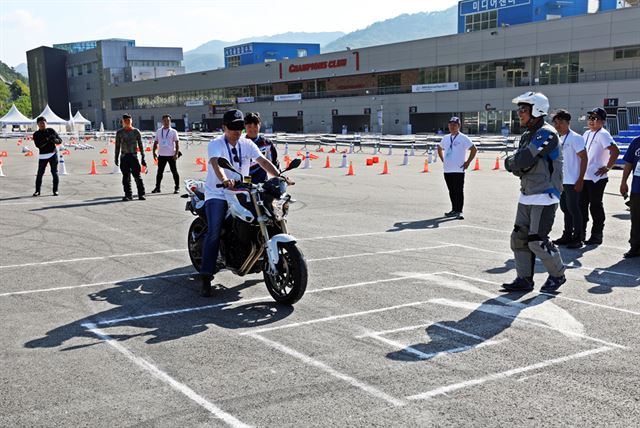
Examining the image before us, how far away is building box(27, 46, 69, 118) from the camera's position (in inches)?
5768

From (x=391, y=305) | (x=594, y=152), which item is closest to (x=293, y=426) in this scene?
(x=391, y=305)

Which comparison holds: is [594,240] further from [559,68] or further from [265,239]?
[559,68]

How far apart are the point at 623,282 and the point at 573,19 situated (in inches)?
2110

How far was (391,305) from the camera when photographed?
6633 mm

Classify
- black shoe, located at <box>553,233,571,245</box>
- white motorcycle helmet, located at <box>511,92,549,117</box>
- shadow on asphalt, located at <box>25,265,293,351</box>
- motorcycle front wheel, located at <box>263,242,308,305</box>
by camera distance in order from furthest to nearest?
black shoe, located at <box>553,233,571,245</box> < white motorcycle helmet, located at <box>511,92,549,117</box> < motorcycle front wheel, located at <box>263,242,308,305</box> < shadow on asphalt, located at <box>25,265,293,351</box>

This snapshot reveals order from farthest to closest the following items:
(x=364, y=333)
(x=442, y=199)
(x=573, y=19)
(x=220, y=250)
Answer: (x=573, y=19) → (x=442, y=199) → (x=220, y=250) → (x=364, y=333)

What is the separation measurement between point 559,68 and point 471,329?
57.0 meters

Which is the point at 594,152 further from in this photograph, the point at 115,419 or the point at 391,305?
the point at 115,419

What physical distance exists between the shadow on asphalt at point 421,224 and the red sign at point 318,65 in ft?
224

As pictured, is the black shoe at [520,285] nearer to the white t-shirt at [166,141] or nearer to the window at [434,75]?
the white t-shirt at [166,141]

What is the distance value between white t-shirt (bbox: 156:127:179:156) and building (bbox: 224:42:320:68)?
89152 millimetres

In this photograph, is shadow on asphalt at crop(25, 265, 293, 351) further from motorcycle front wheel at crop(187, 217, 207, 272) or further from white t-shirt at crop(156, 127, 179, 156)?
white t-shirt at crop(156, 127, 179, 156)

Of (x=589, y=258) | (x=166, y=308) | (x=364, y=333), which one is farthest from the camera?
(x=589, y=258)

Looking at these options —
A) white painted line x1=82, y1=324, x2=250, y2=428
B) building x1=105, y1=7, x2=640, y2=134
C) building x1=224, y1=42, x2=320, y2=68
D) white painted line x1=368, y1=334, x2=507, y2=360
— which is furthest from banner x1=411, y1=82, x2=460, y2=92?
white painted line x1=82, y1=324, x2=250, y2=428
